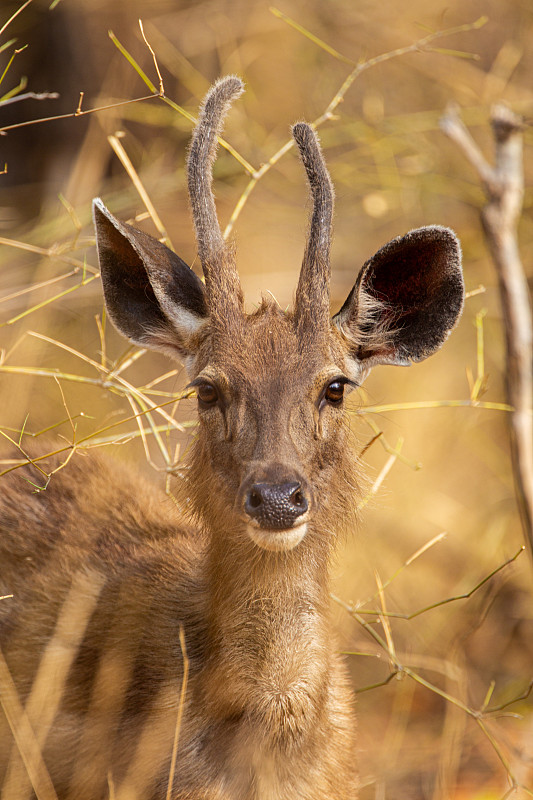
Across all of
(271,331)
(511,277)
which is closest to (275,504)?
(271,331)

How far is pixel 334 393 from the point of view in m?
4.16

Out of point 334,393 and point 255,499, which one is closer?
point 255,499

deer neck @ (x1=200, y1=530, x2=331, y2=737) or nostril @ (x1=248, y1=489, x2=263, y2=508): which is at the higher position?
nostril @ (x1=248, y1=489, x2=263, y2=508)

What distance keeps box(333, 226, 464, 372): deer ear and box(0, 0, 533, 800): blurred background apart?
219 cm

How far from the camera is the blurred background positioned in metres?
7.13

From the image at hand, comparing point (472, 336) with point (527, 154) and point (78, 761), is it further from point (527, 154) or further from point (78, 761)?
point (78, 761)

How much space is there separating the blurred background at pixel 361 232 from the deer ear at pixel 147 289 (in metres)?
2.39

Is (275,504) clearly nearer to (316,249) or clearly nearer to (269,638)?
(269,638)

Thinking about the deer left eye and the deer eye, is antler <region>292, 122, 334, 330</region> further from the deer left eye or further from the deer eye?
the deer eye

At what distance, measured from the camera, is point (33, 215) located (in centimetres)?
973

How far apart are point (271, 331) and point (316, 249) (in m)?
0.41

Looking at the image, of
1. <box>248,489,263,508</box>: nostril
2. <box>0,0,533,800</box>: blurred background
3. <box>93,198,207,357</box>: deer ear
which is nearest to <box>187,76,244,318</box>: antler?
<box>93,198,207,357</box>: deer ear

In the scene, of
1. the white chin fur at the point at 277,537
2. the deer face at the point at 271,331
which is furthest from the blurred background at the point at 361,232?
the white chin fur at the point at 277,537

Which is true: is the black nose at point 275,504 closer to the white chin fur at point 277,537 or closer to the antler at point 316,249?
the white chin fur at point 277,537
